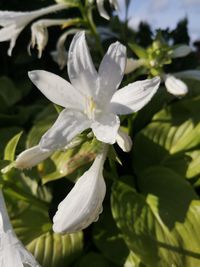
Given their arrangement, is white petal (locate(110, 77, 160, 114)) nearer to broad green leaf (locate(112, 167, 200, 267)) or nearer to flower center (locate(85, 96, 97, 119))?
flower center (locate(85, 96, 97, 119))

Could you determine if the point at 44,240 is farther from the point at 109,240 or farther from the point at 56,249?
the point at 109,240

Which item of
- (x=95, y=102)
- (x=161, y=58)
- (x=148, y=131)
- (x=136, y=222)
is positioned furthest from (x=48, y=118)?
(x=95, y=102)

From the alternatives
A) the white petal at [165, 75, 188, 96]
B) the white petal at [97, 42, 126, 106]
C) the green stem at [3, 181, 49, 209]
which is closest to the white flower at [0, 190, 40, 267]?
the green stem at [3, 181, 49, 209]

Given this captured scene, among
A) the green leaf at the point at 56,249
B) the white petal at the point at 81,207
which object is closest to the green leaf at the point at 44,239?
the green leaf at the point at 56,249

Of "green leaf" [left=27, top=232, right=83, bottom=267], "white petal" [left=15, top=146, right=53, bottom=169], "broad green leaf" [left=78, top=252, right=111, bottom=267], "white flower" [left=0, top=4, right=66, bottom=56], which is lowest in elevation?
"broad green leaf" [left=78, top=252, right=111, bottom=267]

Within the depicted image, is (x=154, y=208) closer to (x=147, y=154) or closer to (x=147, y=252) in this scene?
(x=147, y=252)

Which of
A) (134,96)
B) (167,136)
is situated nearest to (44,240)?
(167,136)

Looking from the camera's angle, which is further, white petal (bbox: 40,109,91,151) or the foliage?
the foliage

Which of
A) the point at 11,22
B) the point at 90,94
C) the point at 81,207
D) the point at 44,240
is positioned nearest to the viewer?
the point at 81,207
